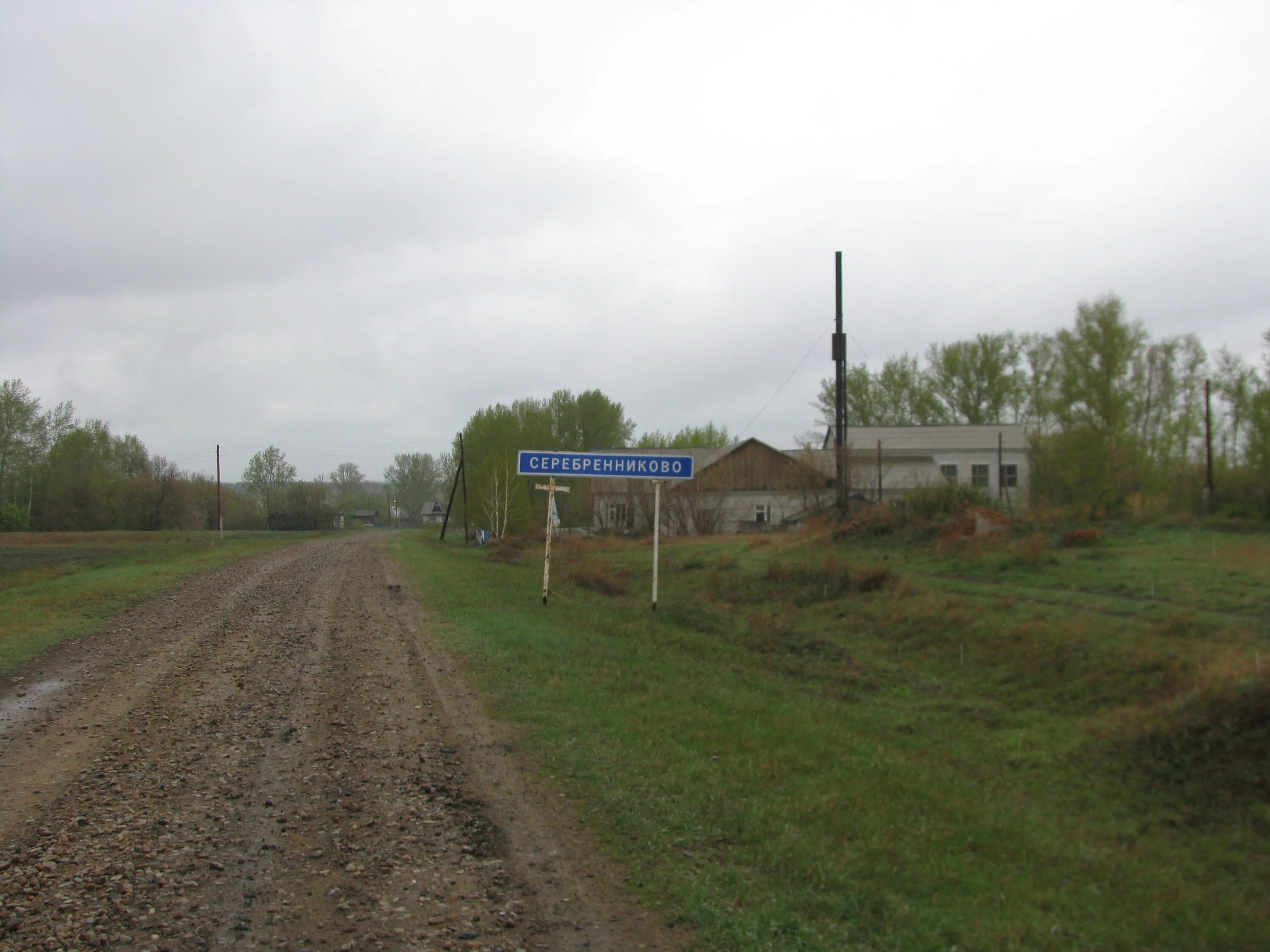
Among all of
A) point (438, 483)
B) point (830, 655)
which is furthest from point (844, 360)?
point (438, 483)

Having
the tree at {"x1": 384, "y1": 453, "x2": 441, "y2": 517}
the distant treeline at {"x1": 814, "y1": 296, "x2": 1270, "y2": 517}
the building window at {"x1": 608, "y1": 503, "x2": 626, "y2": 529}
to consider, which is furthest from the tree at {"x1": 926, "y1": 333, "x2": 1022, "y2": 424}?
the tree at {"x1": 384, "y1": 453, "x2": 441, "y2": 517}

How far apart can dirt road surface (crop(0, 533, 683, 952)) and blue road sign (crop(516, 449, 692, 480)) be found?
7387mm

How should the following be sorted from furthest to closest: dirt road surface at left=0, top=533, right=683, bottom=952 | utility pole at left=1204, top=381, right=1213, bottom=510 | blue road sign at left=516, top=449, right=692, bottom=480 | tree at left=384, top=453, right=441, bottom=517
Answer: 1. tree at left=384, top=453, right=441, bottom=517
2. utility pole at left=1204, top=381, right=1213, bottom=510
3. blue road sign at left=516, top=449, right=692, bottom=480
4. dirt road surface at left=0, top=533, right=683, bottom=952

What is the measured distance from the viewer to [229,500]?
9769cm

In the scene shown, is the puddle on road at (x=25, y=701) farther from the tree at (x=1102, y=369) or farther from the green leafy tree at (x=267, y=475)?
the green leafy tree at (x=267, y=475)

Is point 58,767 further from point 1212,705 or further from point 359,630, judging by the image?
point 1212,705

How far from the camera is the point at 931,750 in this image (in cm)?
913

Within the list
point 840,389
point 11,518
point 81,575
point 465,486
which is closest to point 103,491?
point 11,518

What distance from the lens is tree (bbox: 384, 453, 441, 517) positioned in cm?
14775

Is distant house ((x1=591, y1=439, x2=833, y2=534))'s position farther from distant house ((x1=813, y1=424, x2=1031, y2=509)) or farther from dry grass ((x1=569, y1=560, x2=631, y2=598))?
dry grass ((x1=569, y1=560, x2=631, y2=598))

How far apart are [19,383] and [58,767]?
248ft

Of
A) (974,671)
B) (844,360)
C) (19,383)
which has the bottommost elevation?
(974,671)

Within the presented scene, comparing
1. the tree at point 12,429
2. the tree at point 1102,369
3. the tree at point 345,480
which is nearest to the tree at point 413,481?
the tree at point 345,480

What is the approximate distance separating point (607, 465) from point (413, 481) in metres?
136
